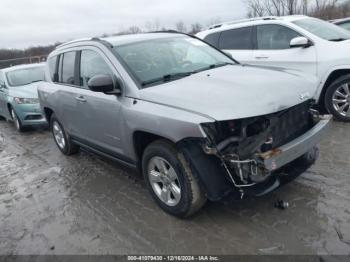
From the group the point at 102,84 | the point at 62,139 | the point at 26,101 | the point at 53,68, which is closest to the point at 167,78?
the point at 102,84

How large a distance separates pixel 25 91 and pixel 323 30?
6.73 m

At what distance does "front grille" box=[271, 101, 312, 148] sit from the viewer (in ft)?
10.5

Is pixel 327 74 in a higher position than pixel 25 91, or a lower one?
higher

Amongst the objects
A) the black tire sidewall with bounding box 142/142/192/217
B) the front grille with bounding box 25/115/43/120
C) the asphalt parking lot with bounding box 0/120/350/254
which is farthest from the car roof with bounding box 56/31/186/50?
the front grille with bounding box 25/115/43/120

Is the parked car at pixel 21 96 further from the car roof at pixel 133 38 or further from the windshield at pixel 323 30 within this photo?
the windshield at pixel 323 30

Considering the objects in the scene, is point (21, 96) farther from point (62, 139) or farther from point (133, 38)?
point (133, 38)

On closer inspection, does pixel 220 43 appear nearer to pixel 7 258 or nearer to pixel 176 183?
pixel 176 183

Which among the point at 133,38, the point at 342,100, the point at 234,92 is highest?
the point at 133,38

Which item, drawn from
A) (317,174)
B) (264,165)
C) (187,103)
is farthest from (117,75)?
(317,174)

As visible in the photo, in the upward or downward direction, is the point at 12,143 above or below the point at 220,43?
below

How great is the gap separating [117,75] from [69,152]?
2629 millimetres

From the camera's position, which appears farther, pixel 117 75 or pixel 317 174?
pixel 317 174

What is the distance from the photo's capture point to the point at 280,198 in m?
3.69

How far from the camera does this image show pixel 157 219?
359 cm
